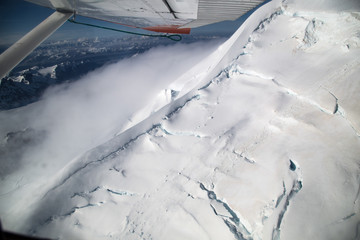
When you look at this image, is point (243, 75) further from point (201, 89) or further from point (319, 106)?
point (319, 106)

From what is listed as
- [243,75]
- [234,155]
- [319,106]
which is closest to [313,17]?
[243,75]

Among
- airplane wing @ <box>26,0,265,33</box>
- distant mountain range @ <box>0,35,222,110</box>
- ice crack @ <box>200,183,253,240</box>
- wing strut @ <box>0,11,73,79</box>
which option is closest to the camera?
airplane wing @ <box>26,0,265,33</box>

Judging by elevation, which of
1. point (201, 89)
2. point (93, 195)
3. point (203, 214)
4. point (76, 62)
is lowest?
point (76, 62)

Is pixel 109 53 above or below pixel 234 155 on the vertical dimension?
below

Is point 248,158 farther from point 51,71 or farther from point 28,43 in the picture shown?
point 51,71

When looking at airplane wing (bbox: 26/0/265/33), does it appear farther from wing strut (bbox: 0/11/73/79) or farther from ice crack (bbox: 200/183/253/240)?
ice crack (bbox: 200/183/253/240)

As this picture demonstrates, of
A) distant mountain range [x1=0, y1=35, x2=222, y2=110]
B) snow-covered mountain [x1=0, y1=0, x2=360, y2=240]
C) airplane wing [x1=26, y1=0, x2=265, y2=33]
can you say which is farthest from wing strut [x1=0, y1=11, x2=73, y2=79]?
distant mountain range [x1=0, y1=35, x2=222, y2=110]

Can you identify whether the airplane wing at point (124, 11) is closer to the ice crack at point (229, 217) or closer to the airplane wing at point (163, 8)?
the airplane wing at point (163, 8)

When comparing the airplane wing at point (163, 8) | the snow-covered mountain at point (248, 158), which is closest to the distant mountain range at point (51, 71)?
the snow-covered mountain at point (248, 158)
